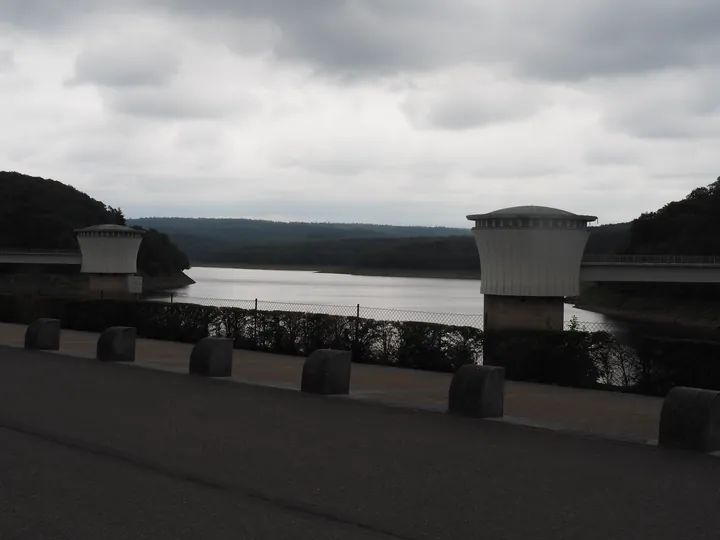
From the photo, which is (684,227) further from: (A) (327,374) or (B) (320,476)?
(B) (320,476)

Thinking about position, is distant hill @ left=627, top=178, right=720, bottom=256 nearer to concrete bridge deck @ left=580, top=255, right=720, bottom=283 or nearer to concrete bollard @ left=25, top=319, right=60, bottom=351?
concrete bridge deck @ left=580, top=255, right=720, bottom=283

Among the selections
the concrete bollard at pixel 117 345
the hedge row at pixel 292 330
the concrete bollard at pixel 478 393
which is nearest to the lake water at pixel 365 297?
the hedge row at pixel 292 330

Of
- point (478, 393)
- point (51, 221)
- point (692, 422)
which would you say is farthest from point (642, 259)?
point (51, 221)

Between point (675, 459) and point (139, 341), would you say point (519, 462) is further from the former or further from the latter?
point (139, 341)

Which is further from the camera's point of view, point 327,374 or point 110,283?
point 110,283

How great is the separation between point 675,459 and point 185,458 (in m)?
4.77

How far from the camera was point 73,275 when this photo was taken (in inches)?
4889

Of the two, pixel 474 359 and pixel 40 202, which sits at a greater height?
pixel 40 202

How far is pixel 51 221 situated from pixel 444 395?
13301cm

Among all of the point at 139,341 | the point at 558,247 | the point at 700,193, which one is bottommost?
the point at 139,341

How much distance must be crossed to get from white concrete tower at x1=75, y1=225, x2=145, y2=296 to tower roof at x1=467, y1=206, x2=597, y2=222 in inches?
1528

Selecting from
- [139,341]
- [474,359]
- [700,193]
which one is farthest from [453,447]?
[700,193]

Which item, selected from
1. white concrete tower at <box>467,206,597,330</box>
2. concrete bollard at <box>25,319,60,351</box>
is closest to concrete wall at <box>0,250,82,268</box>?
white concrete tower at <box>467,206,597,330</box>

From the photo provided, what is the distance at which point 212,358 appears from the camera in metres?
16.1
